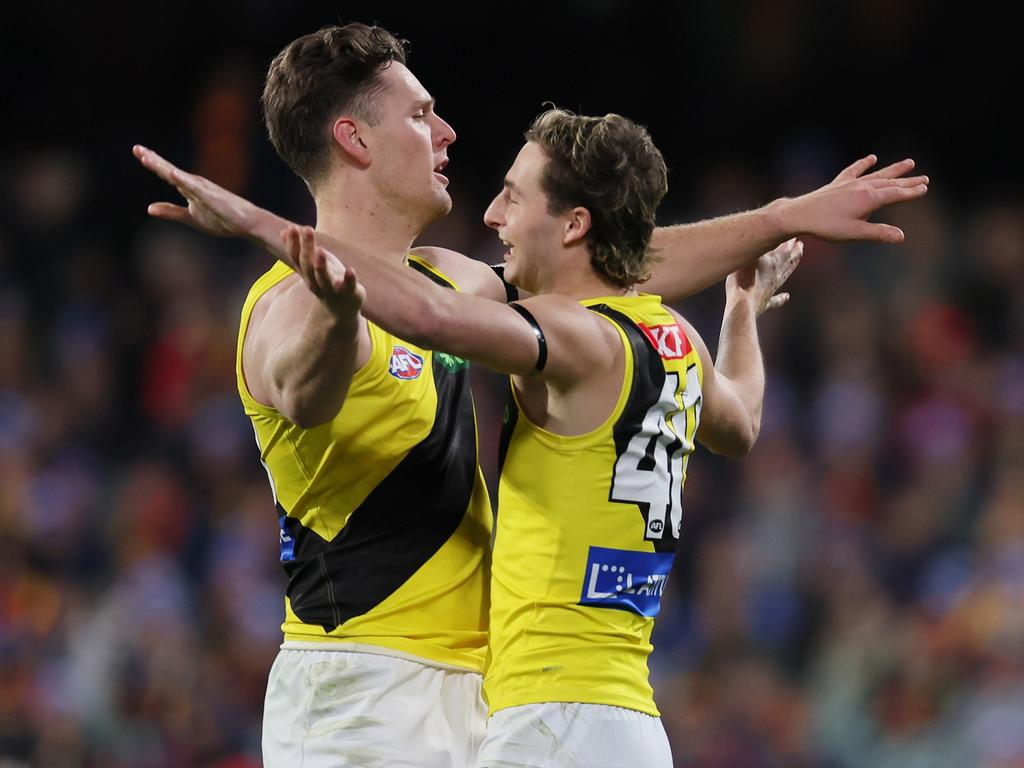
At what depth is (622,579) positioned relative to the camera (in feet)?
12.4

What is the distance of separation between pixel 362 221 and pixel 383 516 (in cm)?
81

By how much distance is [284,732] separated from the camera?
3955mm

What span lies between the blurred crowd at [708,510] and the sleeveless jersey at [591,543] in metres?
4.37

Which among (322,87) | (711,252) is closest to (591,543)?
(711,252)

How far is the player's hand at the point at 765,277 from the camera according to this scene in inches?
191

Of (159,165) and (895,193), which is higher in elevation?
(895,193)

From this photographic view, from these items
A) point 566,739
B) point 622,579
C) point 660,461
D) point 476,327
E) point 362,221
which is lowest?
point 566,739

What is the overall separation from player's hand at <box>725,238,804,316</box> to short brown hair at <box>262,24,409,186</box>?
126cm

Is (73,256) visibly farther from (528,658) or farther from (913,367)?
(528,658)

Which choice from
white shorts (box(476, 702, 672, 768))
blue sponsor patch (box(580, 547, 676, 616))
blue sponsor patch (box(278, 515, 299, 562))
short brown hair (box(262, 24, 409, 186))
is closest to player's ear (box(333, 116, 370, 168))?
short brown hair (box(262, 24, 409, 186))

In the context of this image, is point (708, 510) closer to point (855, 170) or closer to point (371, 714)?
point (855, 170)

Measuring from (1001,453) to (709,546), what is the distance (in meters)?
1.69

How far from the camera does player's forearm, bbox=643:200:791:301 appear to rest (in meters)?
4.68

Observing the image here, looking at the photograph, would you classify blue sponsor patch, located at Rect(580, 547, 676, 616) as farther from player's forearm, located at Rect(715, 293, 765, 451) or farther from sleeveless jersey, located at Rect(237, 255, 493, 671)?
player's forearm, located at Rect(715, 293, 765, 451)
